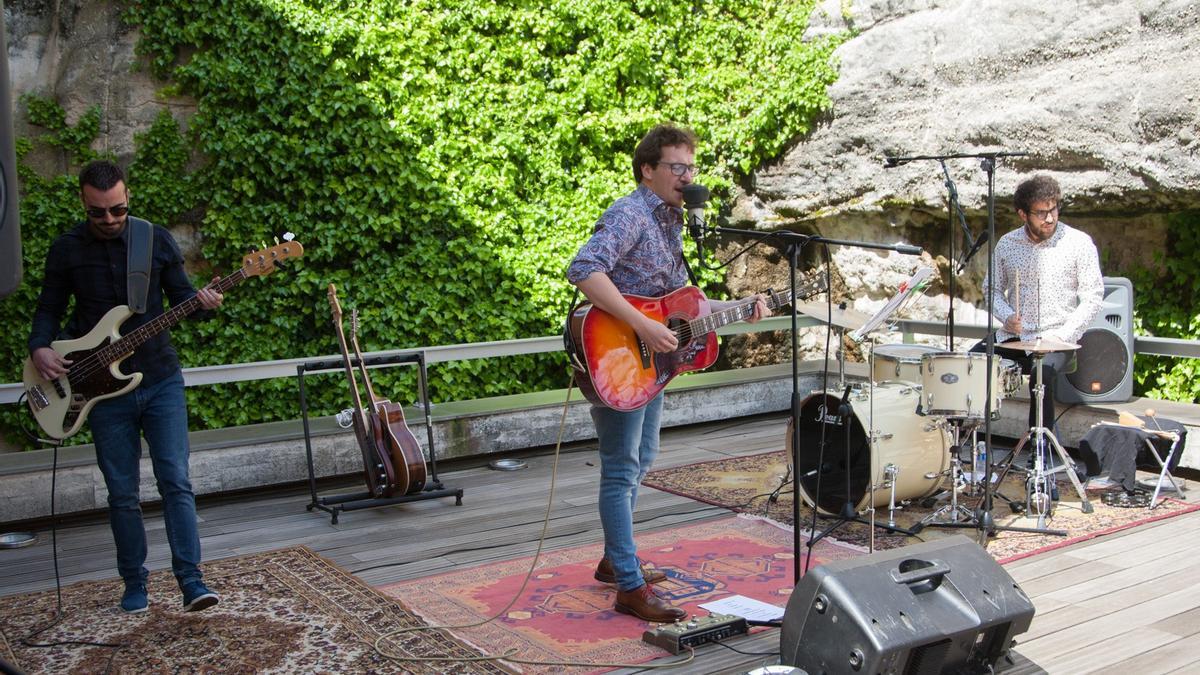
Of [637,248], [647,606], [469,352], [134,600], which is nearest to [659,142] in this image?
[637,248]

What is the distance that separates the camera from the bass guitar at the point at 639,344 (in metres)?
3.28

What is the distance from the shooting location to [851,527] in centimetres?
463

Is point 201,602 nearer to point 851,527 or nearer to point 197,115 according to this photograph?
point 851,527

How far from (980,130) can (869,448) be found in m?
3.88

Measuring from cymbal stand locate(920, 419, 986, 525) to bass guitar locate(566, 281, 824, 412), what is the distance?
1.71 metres

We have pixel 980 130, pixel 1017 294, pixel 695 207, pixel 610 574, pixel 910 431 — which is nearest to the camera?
pixel 695 207

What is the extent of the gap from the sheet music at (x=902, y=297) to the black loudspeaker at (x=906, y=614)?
1.01 metres

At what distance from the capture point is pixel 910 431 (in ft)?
15.1

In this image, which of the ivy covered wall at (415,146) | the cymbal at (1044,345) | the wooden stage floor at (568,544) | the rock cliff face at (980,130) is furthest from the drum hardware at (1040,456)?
the ivy covered wall at (415,146)

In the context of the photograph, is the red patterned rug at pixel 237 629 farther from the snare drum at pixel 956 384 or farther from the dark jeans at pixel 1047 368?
the dark jeans at pixel 1047 368

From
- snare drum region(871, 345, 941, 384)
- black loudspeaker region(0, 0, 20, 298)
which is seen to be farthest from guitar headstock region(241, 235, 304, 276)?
snare drum region(871, 345, 941, 384)

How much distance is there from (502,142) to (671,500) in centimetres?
380

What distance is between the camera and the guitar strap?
358 cm

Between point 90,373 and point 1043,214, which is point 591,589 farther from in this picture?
point 1043,214
